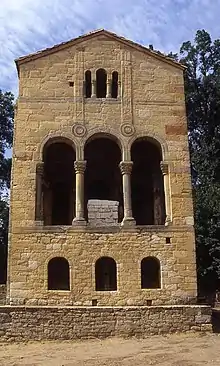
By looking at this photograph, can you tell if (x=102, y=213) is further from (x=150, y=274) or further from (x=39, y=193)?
(x=150, y=274)

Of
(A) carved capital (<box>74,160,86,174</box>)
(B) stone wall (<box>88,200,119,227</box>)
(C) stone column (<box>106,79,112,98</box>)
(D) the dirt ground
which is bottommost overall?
(D) the dirt ground

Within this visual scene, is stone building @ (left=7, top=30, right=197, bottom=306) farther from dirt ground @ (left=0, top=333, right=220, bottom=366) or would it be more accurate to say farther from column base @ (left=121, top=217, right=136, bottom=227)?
dirt ground @ (left=0, top=333, right=220, bottom=366)

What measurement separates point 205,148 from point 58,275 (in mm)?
17347

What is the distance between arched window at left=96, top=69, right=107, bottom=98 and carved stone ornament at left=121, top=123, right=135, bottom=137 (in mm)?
1886

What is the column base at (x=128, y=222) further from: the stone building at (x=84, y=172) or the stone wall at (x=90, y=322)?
the stone wall at (x=90, y=322)

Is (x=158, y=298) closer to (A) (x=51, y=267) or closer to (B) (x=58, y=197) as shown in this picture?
(A) (x=51, y=267)

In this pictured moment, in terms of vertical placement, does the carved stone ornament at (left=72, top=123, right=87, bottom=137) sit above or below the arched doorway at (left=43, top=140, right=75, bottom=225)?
above

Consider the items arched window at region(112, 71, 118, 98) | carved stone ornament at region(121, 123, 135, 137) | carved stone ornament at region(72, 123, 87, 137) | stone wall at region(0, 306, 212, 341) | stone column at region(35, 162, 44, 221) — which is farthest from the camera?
arched window at region(112, 71, 118, 98)

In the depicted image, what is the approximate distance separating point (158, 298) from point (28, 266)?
4814 millimetres

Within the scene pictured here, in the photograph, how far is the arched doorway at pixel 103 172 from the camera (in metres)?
22.8

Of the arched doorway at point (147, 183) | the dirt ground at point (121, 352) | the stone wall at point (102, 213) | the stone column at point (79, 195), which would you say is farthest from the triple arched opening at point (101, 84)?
the dirt ground at point (121, 352)

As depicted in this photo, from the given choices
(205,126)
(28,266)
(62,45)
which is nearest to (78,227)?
(28,266)

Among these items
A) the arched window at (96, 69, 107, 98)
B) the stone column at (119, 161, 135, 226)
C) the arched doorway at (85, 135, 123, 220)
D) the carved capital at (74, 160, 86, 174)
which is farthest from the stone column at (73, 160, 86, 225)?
the arched window at (96, 69, 107, 98)

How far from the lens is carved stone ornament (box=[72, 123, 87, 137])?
19.2 metres
